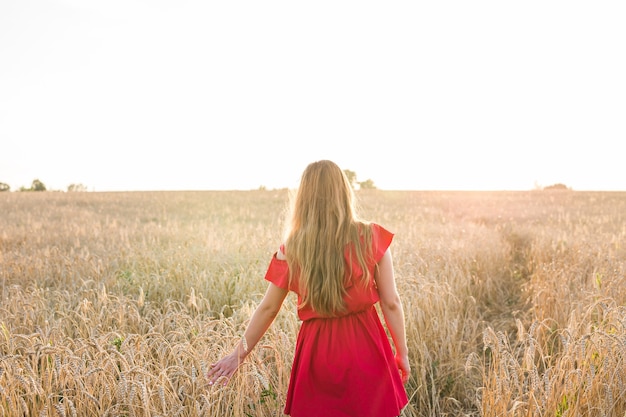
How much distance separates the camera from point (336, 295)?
7.90 ft

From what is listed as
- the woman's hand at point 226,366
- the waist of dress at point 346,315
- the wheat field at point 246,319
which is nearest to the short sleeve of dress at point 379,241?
the waist of dress at point 346,315

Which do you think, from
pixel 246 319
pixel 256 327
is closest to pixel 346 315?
pixel 256 327

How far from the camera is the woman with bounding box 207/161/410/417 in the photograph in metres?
2.43

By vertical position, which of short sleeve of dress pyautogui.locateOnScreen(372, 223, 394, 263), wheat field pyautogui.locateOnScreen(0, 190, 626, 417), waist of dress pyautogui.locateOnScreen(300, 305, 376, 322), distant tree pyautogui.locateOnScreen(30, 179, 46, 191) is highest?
distant tree pyautogui.locateOnScreen(30, 179, 46, 191)

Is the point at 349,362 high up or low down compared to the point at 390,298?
down

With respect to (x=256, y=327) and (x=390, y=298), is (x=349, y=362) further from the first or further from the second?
(x=256, y=327)


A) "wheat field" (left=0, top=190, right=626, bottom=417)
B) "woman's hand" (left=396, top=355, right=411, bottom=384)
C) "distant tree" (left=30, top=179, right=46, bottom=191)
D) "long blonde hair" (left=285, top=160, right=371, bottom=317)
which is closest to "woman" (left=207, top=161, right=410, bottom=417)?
"long blonde hair" (left=285, top=160, right=371, bottom=317)

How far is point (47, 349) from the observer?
3.10 meters

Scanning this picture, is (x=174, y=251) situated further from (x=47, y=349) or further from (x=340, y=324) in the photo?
(x=340, y=324)

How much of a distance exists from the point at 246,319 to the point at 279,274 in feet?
7.52

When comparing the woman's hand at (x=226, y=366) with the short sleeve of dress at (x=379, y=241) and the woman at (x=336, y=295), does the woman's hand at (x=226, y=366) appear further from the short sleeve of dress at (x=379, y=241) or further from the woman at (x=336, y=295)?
the short sleeve of dress at (x=379, y=241)

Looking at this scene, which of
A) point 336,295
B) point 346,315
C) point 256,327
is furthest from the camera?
point 256,327

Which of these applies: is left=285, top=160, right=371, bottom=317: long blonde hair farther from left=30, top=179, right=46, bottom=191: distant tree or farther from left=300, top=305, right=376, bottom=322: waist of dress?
left=30, top=179, right=46, bottom=191: distant tree

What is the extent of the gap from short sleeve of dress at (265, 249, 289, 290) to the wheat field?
0.52 m
